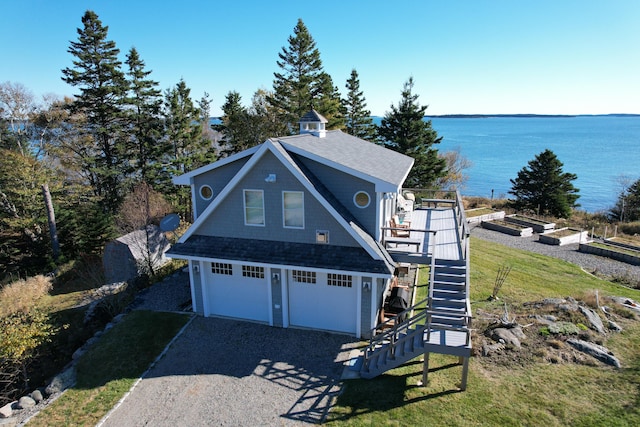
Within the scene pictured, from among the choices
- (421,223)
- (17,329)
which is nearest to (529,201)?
(421,223)

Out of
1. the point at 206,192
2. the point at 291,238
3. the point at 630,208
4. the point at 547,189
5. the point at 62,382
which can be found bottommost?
the point at 62,382

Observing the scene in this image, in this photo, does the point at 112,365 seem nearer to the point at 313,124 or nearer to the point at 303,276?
the point at 303,276

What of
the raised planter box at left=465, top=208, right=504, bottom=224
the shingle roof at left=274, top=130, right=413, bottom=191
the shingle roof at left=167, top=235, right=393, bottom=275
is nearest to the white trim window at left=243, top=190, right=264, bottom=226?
the shingle roof at left=167, top=235, right=393, bottom=275

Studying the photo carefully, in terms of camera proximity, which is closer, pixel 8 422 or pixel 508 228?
pixel 8 422

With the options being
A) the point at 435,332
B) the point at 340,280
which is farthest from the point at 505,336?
the point at 340,280

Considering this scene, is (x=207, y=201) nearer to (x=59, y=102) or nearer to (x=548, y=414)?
(x=548, y=414)
